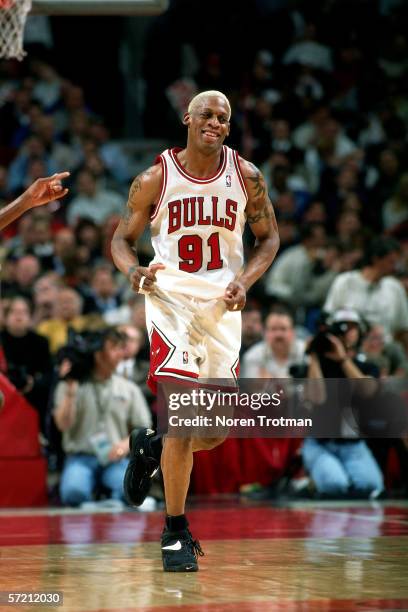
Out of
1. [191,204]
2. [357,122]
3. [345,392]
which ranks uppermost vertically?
[357,122]

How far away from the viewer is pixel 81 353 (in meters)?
10.9

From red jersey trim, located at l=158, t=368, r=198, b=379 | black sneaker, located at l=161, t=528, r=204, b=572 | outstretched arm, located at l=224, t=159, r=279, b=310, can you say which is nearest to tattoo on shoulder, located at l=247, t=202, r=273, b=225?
outstretched arm, located at l=224, t=159, r=279, b=310

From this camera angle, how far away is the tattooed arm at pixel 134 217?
6.57 meters

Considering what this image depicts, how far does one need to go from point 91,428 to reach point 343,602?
6.06 metres

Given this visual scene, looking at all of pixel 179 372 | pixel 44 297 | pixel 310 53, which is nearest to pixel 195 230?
pixel 179 372

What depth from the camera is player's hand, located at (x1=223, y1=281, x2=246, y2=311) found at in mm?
6266

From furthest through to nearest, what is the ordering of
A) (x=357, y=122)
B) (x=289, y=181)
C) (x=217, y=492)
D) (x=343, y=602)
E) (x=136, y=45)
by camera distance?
(x=136, y=45) → (x=357, y=122) → (x=289, y=181) → (x=217, y=492) → (x=343, y=602)

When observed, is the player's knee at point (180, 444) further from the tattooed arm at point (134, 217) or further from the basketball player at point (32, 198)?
the basketball player at point (32, 198)

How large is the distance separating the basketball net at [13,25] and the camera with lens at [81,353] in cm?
293

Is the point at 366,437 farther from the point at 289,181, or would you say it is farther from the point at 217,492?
the point at 289,181

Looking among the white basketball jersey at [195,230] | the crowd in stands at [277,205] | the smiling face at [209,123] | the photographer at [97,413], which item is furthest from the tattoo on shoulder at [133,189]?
the crowd in stands at [277,205]

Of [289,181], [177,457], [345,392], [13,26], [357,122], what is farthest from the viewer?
[357,122]

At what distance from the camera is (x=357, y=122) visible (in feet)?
58.4

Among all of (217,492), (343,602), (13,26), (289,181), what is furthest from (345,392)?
(289,181)
